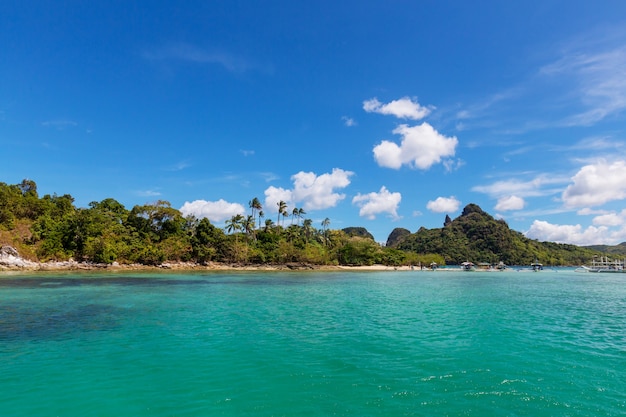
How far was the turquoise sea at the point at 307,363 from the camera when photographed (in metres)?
9.68

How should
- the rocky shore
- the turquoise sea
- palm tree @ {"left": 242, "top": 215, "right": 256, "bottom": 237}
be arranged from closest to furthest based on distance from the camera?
the turquoise sea → the rocky shore → palm tree @ {"left": 242, "top": 215, "right": 256, "bottom": 237}

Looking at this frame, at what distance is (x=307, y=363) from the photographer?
13.4 metres

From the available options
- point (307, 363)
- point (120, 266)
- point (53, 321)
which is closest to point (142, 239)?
point (120, 266)

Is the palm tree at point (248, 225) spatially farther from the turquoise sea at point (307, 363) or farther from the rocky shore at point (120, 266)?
the turquoise sea at point (307, 363)

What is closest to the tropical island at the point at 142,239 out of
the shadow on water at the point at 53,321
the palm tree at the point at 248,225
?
the palm tree at the point at 248,225

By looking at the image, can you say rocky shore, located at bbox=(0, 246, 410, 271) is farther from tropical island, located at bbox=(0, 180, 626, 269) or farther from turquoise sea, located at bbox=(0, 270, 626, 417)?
turquoise sea, located at bbox=(0, 270, 626, 417)

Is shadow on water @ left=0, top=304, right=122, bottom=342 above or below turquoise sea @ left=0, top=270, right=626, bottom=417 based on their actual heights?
below

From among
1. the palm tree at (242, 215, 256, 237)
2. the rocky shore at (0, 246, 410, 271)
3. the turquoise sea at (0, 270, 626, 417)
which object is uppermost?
the palm tree at (242, 215, 256, 237)

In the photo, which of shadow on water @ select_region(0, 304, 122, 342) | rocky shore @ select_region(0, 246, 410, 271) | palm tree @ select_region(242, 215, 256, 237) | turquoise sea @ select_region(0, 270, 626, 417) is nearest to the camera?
turquoise sea @ select_region(0, 270, 626, 417)

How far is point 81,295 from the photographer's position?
34250 mm

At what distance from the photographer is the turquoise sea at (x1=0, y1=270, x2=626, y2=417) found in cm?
968

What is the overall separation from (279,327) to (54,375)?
36.0 ft

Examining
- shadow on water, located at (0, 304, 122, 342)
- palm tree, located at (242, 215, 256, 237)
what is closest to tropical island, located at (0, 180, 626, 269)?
palm tree, located at (242, 215, 256, 237)

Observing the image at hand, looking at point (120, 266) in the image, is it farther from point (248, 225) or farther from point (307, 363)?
point (307, 363)
